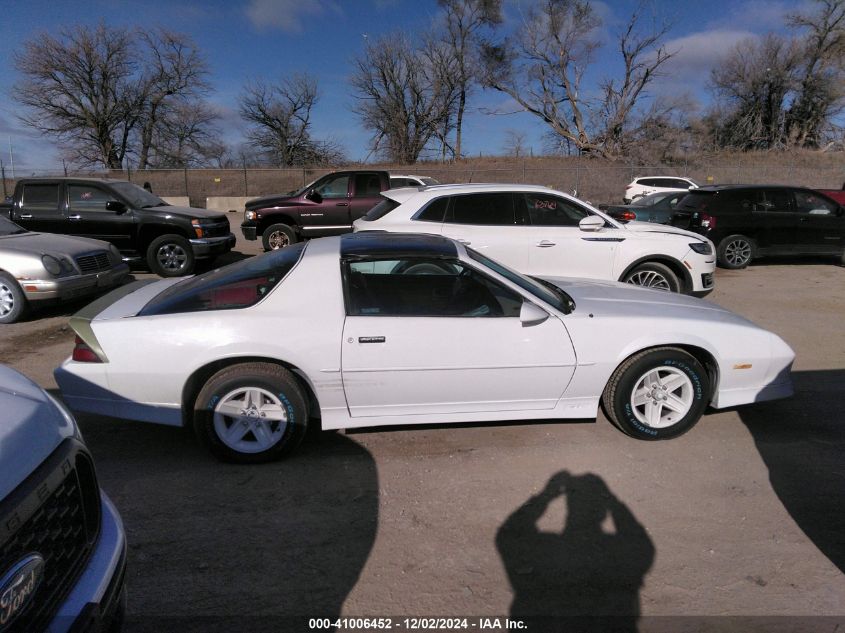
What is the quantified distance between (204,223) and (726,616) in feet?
32.4

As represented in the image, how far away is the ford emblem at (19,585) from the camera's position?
1443mm

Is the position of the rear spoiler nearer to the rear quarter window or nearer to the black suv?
the rear quarter window

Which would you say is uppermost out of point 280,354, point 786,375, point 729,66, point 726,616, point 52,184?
point 729,66

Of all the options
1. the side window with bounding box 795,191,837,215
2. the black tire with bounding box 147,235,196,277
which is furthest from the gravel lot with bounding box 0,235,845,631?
the side window with bounding box 795,191,837,215

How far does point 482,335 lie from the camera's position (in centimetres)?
369

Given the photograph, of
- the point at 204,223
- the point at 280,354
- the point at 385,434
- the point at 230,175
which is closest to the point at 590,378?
the point at 385,434

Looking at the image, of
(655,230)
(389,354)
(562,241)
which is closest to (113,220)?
(562,241)

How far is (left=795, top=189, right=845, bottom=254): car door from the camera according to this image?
443 inches

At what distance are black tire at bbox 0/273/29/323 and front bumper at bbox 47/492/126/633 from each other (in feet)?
20.0

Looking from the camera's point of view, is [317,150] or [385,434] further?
[317,150]

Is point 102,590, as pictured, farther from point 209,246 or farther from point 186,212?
point 186,212

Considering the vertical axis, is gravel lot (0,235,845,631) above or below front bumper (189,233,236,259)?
below

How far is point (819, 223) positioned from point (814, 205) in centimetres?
36

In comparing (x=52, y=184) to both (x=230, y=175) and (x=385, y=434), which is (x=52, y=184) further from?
(x=230, y=175)
